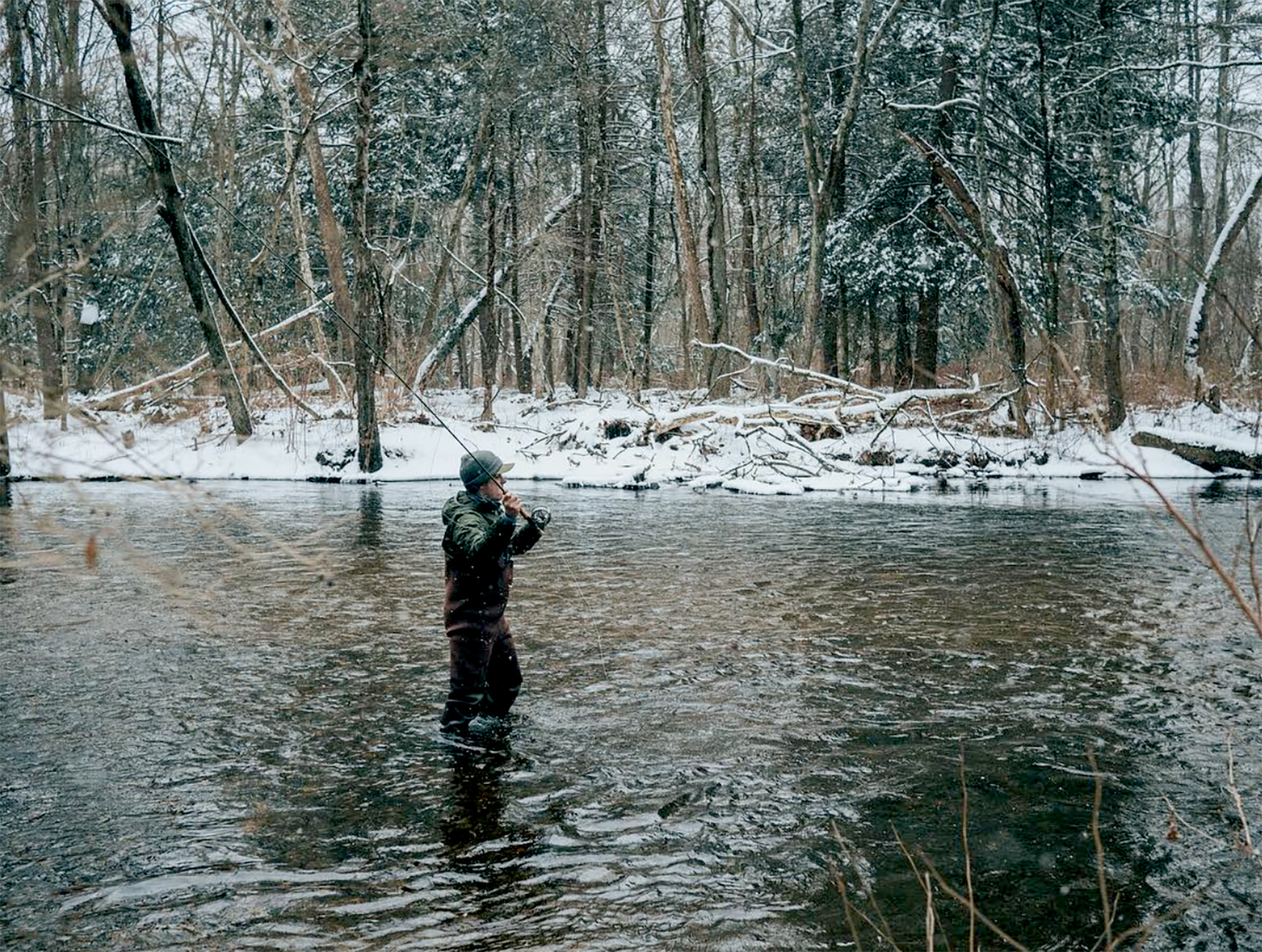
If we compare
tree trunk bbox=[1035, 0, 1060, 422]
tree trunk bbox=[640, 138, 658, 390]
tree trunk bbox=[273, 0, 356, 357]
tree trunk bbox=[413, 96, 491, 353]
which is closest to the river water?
tree trunk bbox=[1035, 0, 1060, 422]

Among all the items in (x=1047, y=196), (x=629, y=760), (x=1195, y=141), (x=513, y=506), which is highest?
(x=1195, y=141)

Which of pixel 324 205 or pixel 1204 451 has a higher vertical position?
pixel 324 205

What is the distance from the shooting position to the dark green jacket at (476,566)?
6391 mm

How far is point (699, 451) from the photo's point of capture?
2300cm

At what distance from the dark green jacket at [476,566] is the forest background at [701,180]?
15.4 meters

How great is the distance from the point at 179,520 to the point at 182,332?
64.5 ft

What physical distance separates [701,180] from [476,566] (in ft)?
88.7

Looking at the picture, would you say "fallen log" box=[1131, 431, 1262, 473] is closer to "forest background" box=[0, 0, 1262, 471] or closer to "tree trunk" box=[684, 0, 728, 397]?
"forest background" box=[0, 0, 1262, 471]

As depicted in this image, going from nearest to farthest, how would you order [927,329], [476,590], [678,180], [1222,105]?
[476,590] < [927,329] < [678,180] < [1222,105]

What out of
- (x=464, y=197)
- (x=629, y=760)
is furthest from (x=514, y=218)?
(x=629, y=760)

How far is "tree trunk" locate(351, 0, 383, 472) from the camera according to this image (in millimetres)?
20641

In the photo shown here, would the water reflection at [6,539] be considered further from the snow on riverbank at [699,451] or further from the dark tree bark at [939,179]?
the dark tree bark at [939,179]

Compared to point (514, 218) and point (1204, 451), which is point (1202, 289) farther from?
point (514, 218)

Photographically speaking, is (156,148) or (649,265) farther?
(649,265)
